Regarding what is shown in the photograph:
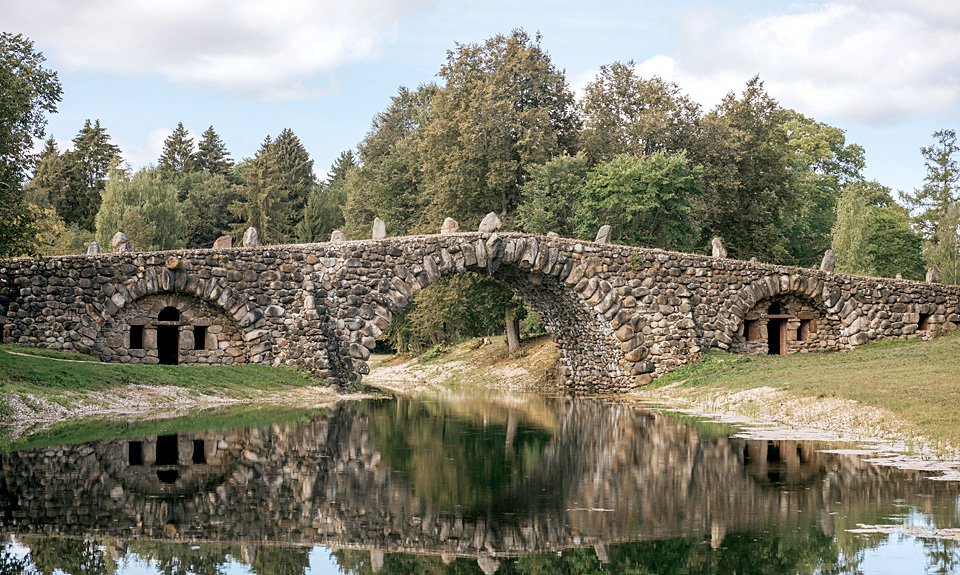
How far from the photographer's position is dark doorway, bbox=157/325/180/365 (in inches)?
1178

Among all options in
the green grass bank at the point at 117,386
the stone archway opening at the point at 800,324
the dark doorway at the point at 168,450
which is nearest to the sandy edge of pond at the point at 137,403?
the green grass bank at the point at 117,386

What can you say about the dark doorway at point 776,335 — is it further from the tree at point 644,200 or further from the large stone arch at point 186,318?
the large stone arch at point 186,318

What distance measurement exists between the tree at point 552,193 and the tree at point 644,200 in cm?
59

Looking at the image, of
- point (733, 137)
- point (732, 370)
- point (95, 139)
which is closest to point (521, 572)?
point (732, 370)

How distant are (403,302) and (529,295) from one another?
646 cm

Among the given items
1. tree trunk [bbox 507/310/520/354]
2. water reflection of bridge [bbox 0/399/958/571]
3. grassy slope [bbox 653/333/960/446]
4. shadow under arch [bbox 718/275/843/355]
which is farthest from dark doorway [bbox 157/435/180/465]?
tree trunk [bbox 507/310/520/354]

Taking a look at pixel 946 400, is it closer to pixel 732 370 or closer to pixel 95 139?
pixel 732 370

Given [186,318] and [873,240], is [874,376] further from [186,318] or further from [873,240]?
[873,240]

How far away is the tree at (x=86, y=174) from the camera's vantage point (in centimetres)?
7206

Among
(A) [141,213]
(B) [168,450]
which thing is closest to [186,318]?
(B) [168,450]

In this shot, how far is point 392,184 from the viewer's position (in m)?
52.8

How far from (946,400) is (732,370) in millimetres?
12165

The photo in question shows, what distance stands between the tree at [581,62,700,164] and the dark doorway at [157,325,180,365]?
62.0 ft

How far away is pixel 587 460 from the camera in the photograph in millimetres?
14680
